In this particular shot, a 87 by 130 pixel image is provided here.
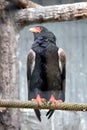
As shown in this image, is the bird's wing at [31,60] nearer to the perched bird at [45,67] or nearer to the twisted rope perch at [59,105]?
the perched bird at [45,67]

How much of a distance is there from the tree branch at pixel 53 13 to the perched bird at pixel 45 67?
235 millimetres

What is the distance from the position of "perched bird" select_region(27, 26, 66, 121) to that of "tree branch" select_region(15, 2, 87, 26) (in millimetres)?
235

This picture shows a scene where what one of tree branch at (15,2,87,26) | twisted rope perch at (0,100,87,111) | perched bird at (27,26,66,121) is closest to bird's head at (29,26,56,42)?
perched bird at (27,26,66,121)

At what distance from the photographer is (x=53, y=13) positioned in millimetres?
1529

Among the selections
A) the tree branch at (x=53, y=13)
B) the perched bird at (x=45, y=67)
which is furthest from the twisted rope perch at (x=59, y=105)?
the tree branch at (x=53, y=13)

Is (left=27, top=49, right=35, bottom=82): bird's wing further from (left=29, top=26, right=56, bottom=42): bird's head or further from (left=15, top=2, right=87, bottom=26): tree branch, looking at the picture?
(left=15, top=2, right=87, bottom=26): tree branch

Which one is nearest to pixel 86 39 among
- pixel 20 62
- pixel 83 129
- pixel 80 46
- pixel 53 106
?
pixel 80 46

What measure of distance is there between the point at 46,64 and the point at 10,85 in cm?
31

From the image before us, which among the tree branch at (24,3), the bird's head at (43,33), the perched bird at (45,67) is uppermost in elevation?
the tree branch at (24,3)

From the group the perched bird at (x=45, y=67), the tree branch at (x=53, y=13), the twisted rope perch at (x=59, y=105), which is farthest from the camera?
the tree branch at (x=53, y=13)

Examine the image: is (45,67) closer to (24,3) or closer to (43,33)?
(43,33)

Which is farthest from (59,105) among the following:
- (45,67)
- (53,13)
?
(53,13)

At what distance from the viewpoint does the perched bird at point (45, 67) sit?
49.4 inches

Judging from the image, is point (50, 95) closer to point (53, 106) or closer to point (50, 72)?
point (50, 72)
